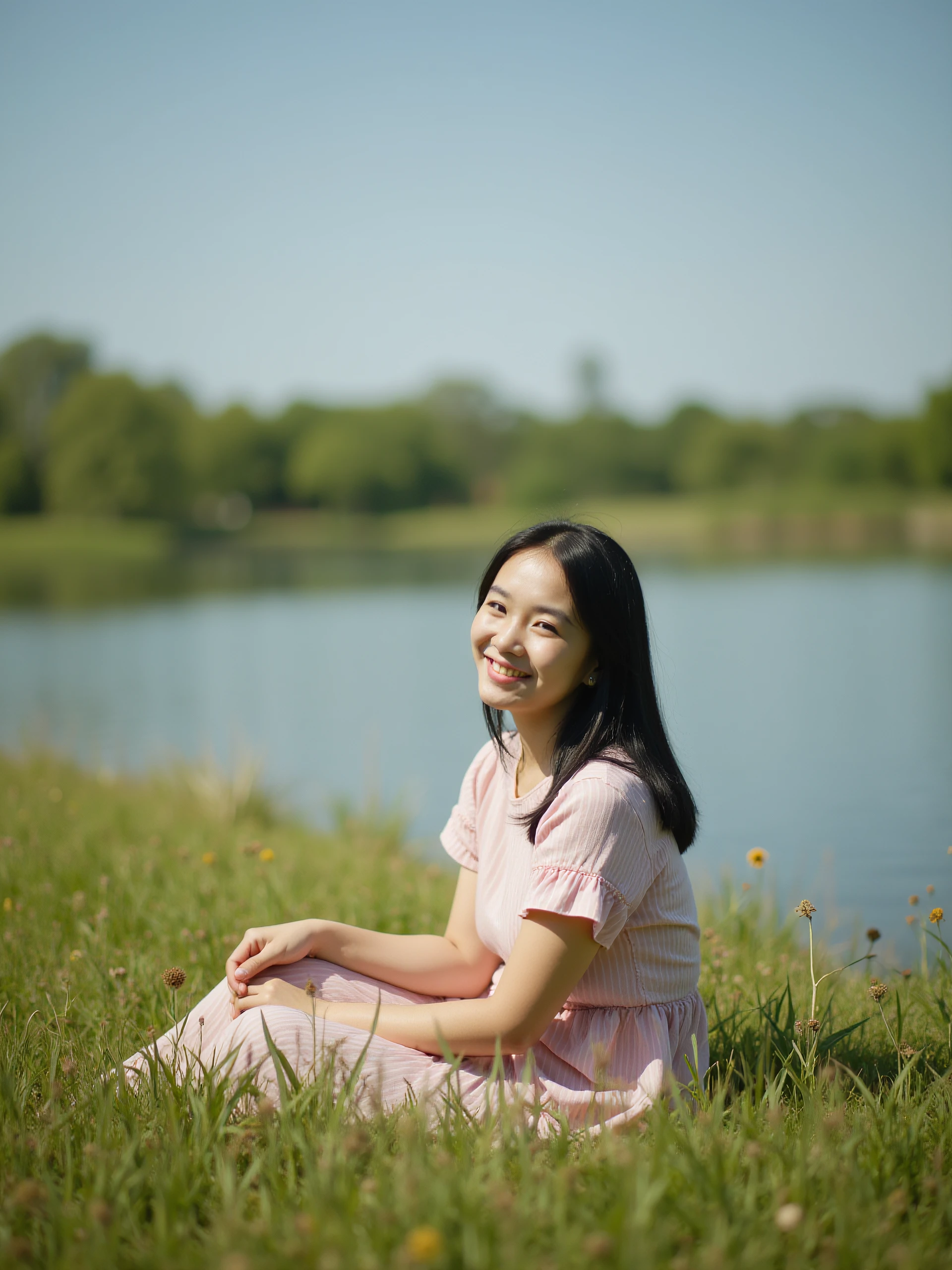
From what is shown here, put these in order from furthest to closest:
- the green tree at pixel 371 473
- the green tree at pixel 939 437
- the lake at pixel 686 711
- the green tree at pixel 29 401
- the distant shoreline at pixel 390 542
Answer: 1. the green tree at pixel 371 473
2. the distant shoreline at pixel 390 542
3. the green tree at pixel 29 401
4. the green tree at pixel 939 437
5. the lake at pixel 686 711

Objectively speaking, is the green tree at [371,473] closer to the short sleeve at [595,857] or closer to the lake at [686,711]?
the lake at [686,711]

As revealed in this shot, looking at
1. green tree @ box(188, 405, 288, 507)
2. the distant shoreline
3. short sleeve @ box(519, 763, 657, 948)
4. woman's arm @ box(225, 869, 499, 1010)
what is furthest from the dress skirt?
green tree @ box(188, 405, 288, 507)

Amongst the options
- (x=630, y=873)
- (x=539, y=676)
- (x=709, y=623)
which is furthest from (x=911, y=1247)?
(x=709, y=623)

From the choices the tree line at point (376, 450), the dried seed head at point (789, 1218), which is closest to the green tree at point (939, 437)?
the tree line at point (376, 450)

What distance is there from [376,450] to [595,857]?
42.0 m

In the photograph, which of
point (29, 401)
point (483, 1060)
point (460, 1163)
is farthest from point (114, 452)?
point (460, 1163)

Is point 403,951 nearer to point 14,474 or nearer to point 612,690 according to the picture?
point 612,690

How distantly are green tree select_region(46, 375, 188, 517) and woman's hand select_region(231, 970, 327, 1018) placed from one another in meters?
31.0

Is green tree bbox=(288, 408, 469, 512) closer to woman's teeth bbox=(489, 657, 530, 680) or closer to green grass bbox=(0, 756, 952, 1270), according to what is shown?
green grass bbox=(0, 756, 952, 1270)

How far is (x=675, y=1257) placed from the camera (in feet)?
4.46

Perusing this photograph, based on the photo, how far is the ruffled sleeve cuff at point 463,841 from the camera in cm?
240

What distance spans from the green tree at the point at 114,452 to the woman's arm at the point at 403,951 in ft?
101

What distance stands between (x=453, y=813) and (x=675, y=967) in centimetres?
66

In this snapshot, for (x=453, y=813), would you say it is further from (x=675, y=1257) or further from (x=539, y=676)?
(x=675, y=1257)
